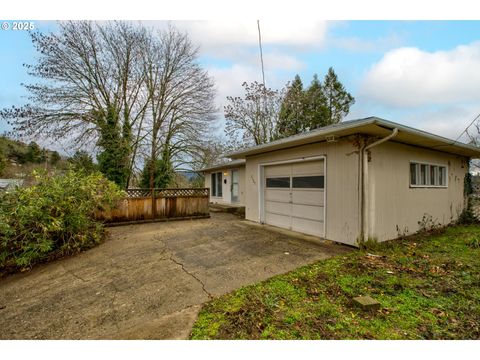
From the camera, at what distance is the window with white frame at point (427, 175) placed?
606cm

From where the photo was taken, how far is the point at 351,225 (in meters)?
4.85

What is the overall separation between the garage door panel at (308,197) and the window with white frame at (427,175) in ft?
8.50

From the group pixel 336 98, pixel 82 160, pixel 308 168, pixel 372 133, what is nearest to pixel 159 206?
pixel 308 168

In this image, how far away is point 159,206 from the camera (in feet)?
27.2

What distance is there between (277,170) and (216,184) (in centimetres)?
774

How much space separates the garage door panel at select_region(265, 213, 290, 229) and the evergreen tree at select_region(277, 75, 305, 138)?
11.2 m

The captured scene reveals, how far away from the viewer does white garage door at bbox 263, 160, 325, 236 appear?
5.71m

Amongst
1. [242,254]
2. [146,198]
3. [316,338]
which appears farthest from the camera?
[146,198]

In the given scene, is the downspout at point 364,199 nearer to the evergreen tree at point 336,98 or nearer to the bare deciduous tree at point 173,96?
the bare deciduous tree at point 173,96

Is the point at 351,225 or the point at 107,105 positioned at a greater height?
the point at 107,105

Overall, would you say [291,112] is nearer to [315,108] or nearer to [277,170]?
[315,108]
